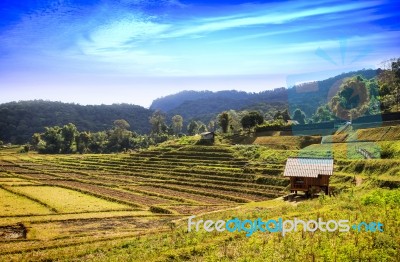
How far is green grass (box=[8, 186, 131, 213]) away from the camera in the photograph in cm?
3781

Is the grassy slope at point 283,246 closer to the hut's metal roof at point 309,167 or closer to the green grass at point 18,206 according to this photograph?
the hut's metal roof at point 309,167

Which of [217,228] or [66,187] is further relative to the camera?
[66,187]

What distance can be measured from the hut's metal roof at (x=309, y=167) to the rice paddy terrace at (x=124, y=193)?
26.0 ft

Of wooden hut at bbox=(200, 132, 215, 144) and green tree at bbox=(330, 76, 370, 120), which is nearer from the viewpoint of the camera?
wooden hut at bbox=(200, 132, 215, 144)

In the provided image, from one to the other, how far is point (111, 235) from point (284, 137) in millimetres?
54951

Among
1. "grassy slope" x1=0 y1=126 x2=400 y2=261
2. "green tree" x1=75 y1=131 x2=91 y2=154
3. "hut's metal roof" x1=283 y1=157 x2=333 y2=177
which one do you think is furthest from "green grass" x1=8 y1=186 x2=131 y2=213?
"green tree" x1=75 y1=131 x2=91 y2=154

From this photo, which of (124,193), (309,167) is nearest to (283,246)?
(309,167)

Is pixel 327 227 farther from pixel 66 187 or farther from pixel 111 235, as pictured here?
pixel 66 187

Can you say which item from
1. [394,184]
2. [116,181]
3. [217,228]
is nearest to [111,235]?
[217,228]

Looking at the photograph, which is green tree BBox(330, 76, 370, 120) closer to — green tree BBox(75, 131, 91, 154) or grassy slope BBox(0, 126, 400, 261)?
grassy slope BBox(0, 126, 400, 261)

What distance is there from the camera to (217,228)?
19.5 meters

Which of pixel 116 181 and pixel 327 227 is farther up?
pixel 327 227

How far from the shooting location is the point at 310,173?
34531 mm

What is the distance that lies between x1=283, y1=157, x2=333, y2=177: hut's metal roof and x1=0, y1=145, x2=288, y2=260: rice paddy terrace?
7913 mm
